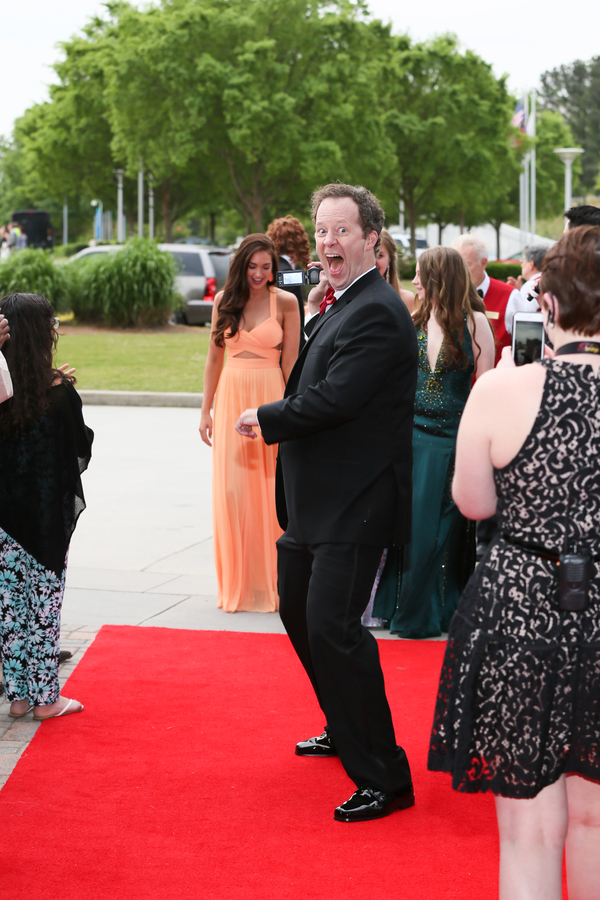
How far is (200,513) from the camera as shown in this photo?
8.73m

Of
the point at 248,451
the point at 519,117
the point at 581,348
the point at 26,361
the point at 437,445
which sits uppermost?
the point at 519,117

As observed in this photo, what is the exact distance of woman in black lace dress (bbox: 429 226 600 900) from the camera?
2.38 metres

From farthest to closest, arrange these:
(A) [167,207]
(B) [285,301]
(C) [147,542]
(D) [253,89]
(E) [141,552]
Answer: (A) [167,207] < (D) [253,89] < (C) [147,542] < (E) [141,552] < (B) [285,301]

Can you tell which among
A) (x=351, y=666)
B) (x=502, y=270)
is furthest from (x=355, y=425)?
(x=502, y=270)

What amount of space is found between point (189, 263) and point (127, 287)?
286cm

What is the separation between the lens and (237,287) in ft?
20.0

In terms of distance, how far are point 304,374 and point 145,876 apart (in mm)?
1728

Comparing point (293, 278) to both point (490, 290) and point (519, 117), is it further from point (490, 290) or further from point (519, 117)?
point (519, 117)

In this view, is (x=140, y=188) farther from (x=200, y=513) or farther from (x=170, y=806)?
(x=170, y=806)

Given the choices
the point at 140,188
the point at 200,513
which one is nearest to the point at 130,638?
the point at 200,513

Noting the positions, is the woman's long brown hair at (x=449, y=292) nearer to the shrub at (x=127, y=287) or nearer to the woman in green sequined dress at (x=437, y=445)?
the woman in green sequined dress at (x=437, y=445)

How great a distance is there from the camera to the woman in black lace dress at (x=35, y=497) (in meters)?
4.40

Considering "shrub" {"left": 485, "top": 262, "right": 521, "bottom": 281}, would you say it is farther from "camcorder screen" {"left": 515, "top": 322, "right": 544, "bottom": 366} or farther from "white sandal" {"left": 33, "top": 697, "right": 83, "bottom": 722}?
"camcorder screen" {"left": 515, "top": 322, "right": 544, "bottom": 366}

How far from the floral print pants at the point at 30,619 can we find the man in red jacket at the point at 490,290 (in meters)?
3.49
